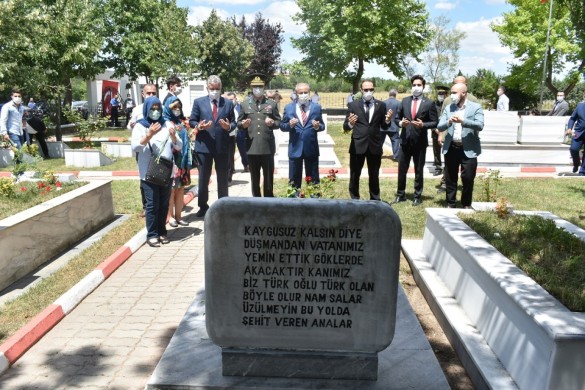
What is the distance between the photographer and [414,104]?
340 inches

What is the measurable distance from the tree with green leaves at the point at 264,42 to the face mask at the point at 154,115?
46537 mm

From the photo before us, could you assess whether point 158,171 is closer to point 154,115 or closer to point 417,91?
point 154,115

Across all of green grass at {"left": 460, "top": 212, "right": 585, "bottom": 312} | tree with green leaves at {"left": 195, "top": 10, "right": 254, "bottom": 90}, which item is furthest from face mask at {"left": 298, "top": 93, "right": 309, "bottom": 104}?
tree with green leaves at {"left": 195, "top": 10, "right": 254, "bottom": 90}

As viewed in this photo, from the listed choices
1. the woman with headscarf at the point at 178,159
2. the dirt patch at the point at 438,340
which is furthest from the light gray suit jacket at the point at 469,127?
the woman with headscarf at the point at 178,159

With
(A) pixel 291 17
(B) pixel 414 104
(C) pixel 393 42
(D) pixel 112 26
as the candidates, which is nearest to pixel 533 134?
(B) pixel 414 104

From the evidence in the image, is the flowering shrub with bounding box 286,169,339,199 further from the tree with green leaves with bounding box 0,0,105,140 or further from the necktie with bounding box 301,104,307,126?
the tree with green leaves with bounding box 0,0,105,140

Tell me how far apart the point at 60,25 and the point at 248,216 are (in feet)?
53.3

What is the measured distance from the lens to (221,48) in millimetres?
42094

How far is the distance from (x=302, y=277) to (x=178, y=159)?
13.7ft

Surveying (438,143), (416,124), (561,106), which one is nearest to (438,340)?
(416,124)

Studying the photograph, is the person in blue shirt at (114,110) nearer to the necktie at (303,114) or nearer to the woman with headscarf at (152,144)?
Result: the necktie at (303,114)

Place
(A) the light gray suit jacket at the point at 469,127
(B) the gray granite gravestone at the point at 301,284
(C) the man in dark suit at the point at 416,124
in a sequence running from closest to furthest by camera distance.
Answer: (B) the gray granite gravestone at the point at 301,284 < (A) the light gray suit jacket at the point at 469,127 < (C) the man in dark suit at the point at 416,124

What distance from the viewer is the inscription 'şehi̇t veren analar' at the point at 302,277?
3.41 metres

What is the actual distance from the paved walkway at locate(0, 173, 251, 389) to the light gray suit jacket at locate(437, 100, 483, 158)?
4.03 m
